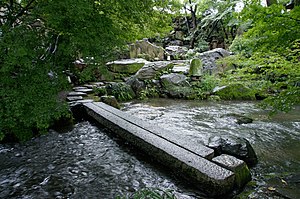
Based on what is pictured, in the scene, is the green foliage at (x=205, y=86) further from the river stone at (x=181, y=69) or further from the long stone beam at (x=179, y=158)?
the long stone beam at (x=179, y=158)

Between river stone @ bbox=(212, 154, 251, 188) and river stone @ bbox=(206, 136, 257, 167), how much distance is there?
0.45 m

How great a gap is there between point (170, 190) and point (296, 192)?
1.37m

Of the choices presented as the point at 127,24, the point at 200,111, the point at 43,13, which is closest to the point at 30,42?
the point at 43,13

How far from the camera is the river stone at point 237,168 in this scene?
245 centimetres

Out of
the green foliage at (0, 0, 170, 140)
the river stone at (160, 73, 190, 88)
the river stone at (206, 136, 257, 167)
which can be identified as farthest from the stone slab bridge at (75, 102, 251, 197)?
the river stone at (160, 73, 190, 88)

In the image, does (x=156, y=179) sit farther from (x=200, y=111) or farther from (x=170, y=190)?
(x=200, y=111)

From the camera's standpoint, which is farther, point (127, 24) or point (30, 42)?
point (127, 24)

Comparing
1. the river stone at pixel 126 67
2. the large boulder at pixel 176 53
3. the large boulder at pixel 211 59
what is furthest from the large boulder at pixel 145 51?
the large boulder at pixel 211 59

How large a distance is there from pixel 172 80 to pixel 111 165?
6598mm

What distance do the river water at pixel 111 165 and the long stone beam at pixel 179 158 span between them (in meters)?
0.12

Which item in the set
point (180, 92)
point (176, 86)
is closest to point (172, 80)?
point (176, 86)

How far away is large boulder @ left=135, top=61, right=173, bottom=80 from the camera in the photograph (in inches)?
377

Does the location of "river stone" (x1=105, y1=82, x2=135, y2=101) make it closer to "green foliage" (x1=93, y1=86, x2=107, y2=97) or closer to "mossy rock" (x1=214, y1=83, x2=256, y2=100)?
"green foliage" (x1=93, y1=86, x2=107, y2=97)

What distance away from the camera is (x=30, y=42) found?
6.66 ft
